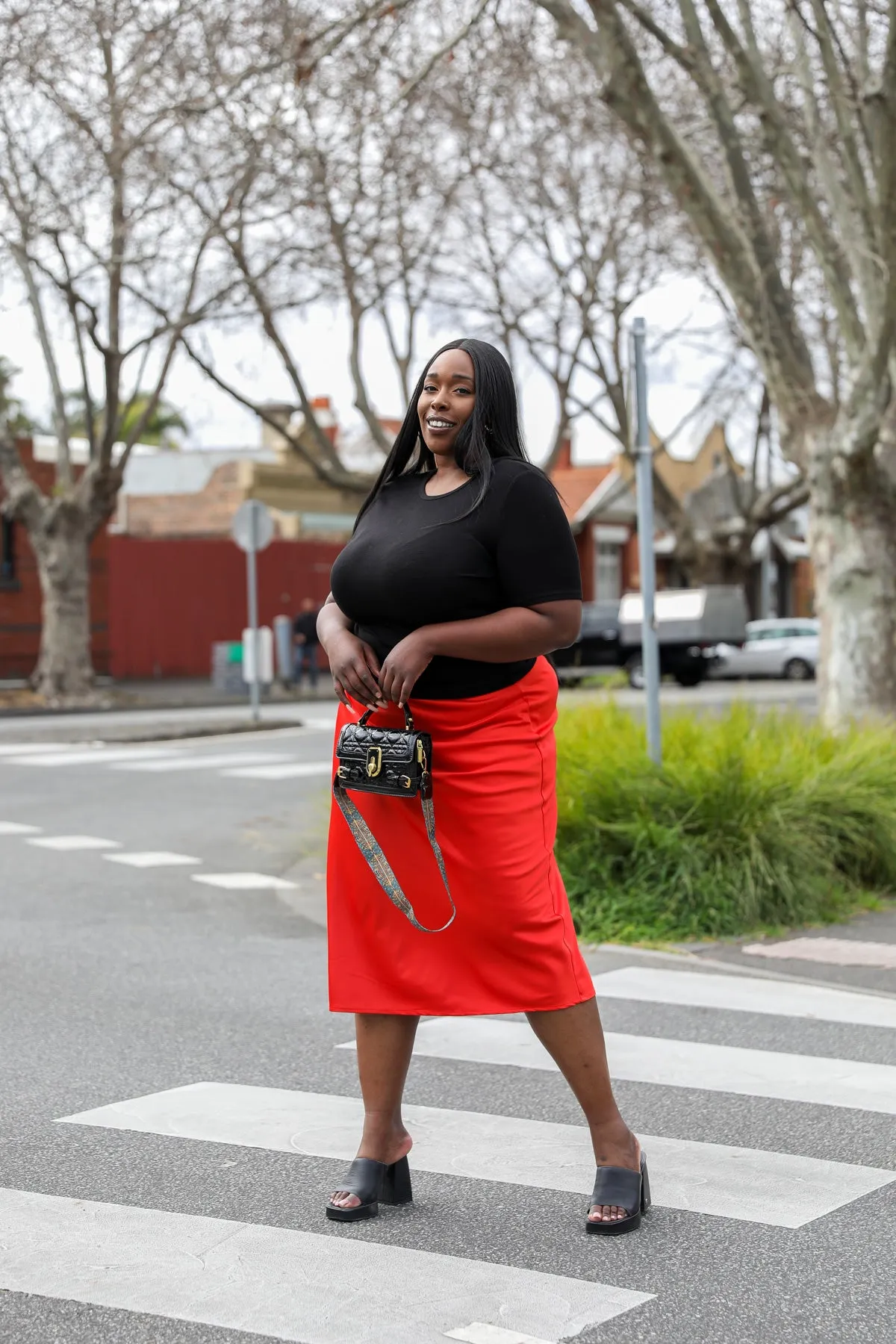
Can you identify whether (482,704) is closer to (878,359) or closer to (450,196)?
(878,359)

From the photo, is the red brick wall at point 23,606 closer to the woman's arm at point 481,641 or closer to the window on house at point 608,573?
the window on house at point 608,573

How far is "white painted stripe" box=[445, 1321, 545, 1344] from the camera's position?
331 cm

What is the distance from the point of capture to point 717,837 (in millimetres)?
8289

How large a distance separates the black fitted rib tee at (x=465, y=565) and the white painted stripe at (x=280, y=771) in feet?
39.0

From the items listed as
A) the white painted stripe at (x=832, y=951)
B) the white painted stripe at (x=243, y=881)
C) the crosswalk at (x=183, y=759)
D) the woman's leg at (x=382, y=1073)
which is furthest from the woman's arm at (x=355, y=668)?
the crosswalk at (x=183, y=759)

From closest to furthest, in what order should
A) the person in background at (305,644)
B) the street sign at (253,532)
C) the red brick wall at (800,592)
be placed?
the street sign at (253,532) < the person in background at (305,644) < the red brick wall at (800,592)

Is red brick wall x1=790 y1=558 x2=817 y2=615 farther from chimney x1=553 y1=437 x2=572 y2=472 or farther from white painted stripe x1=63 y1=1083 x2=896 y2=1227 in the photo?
white painted stripe x1=63 y1=1083 x2=896 y2=1227

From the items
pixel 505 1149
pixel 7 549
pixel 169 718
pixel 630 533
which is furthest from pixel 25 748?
pixel 630 533

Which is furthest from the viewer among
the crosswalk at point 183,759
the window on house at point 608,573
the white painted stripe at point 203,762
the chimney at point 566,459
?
the chimney at point 566,459

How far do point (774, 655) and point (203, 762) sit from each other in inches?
946

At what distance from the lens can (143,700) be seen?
2972 centimetres

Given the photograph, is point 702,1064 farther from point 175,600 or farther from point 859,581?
point 175,600

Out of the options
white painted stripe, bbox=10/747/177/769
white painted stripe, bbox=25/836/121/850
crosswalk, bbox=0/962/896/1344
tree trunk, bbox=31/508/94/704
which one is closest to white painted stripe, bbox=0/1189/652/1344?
crosswalk, bbox=0/962/896/1344

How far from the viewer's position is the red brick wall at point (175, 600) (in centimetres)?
3738
